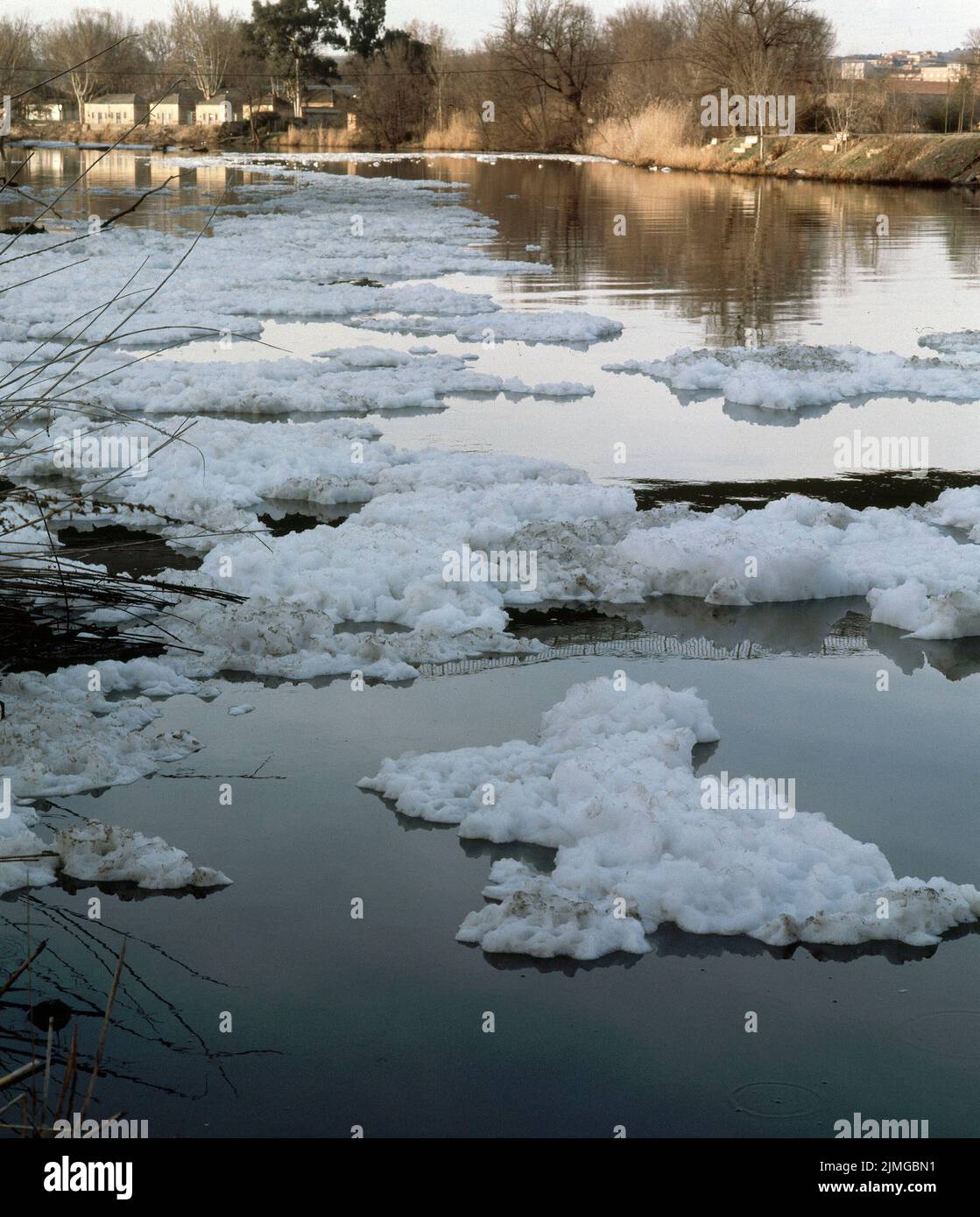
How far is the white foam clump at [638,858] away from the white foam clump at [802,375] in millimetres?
5770

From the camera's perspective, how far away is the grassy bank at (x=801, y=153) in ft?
116

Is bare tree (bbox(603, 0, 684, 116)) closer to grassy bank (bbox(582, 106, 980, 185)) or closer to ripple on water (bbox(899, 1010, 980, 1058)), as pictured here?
grassy bank (bbox(582, 106, 980, 185))

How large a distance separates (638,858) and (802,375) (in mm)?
7114

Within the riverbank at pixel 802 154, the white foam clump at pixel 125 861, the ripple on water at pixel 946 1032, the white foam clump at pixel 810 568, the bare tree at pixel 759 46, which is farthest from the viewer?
the bare tree at pixel 759 46

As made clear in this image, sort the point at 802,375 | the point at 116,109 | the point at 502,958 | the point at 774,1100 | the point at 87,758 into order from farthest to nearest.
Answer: the point at 116,109 < the point at 802,375 < the point at 87,758 < the point at 502,958 < the point at 774,1100

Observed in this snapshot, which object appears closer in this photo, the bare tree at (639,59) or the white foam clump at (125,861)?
the white foam clump at (125,861)

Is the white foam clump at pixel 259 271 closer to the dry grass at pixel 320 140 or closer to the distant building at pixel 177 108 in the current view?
the dry grass at pixel 320 140

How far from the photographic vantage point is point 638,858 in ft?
11.5

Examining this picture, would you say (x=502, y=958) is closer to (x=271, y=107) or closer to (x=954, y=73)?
(x=954, y=73)

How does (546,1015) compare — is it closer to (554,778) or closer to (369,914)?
(369,914)

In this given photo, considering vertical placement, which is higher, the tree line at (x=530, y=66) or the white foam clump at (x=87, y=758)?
the tree line at (x=530, y=66)

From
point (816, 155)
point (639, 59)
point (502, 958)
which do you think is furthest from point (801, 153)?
point (502, 958)

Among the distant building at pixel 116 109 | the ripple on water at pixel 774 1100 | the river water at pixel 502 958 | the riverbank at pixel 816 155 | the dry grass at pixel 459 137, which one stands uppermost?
the distant building at pixel 116 109

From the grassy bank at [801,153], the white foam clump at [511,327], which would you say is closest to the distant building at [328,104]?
the grassy bank at [801,153]
